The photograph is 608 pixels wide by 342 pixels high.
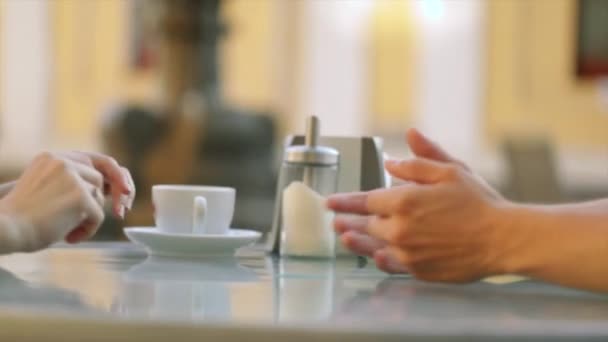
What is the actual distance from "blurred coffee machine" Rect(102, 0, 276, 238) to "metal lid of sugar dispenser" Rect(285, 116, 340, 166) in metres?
2.20

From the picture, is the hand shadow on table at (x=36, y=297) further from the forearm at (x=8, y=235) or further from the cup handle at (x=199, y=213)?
the cup handle at (x=199, y=213)

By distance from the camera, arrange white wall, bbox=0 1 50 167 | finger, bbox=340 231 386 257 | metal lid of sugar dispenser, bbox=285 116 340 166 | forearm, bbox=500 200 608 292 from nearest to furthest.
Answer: forearm, bbox=500 200 608 292, finger, bbox=340 231 386 257, metal lid of sugar dispenser, bbox=285 116 340 166, white wall, bbox=0 1 50 167

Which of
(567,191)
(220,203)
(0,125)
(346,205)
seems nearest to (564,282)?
(346,205)

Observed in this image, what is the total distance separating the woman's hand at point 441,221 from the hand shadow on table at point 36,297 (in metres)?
0.27

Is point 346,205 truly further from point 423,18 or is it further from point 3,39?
point 3,39

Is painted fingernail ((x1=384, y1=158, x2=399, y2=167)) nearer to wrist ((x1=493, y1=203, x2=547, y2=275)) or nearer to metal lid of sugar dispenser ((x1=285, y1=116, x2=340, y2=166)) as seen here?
wrist ((x1=493, y1=203, x2=547, y2=275))

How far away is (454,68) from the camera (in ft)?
14.6

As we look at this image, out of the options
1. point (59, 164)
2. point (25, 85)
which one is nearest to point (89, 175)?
point (59, 164)

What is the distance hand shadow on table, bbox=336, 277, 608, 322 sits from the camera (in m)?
0.60

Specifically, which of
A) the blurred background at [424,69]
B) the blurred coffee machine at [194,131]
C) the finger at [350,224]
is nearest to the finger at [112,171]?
the finger at [350,224]

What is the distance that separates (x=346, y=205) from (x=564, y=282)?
21 cm

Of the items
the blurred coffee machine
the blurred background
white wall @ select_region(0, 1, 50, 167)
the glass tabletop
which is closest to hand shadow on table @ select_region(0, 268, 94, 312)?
the glass tabletop

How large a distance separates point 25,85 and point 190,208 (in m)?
4.07

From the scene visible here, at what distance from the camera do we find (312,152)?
41.2 inches
